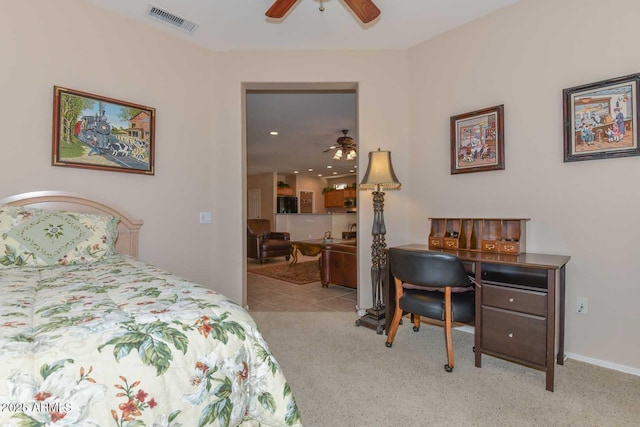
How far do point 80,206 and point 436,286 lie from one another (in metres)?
2.62

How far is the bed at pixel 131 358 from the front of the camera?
0.73 meters

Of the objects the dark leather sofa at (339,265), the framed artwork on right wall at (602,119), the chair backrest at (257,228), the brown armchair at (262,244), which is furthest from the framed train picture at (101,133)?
the chair backrest at (257,228)

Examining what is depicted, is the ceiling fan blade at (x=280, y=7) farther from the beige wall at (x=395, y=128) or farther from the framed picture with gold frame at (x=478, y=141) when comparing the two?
the framed picture with gold frame at (x=478, y=141)

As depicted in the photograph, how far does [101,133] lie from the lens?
8.48 feet

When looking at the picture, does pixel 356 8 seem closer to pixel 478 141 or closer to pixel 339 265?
pixel 478 141

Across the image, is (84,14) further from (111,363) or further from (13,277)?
(111,363)

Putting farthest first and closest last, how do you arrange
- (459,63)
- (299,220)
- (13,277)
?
(299,220), (459,63), (13,277)

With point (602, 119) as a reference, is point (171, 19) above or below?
above

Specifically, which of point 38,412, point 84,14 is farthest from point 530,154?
point 84,14

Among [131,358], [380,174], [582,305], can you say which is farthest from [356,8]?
[582,305]

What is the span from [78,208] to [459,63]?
3.35 metres

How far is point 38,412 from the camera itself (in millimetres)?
697

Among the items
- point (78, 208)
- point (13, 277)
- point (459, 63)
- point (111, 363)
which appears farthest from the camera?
point (459, 63)

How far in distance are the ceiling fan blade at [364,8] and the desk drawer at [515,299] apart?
6.33 ft
